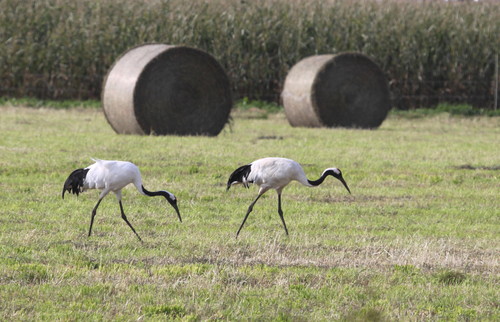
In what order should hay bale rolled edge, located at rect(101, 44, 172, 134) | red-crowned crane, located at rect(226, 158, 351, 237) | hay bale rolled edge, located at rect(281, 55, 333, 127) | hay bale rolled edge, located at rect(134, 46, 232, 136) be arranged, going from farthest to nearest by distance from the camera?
hay bale rolled edge, located at rect(281, 55, 333, 127), hay bale rolled edge, located at rect(134, 46, 232, 136), hay bale rolled edge, located at rect(101, 44, 172, 134), red-crowned crane, located at rect(226, 158, 351, 237)

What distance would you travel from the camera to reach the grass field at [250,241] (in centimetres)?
→ 682

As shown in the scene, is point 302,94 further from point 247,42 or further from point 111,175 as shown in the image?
point 111,175

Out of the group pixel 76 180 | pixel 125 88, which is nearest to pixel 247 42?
pixel 125 88

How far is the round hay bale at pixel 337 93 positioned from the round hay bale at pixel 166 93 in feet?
12.3

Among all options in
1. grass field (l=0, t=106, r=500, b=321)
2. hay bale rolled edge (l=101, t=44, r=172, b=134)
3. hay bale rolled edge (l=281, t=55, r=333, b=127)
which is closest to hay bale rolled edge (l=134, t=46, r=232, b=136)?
hay bale rolled edge (l=101, t=44, r=172, b=134)

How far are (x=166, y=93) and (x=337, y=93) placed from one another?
5732 millimetres

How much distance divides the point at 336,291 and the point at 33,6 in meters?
26.6

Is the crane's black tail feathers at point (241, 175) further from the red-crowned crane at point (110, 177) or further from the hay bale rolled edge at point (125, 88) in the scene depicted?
the hay bale rolled edge at point (125, 88)

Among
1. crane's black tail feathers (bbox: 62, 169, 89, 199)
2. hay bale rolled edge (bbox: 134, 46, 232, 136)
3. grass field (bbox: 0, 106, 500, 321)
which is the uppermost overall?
crane's black tail feathers (bbox: 62, 169, 89, 199)

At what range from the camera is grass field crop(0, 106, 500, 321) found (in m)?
6.82

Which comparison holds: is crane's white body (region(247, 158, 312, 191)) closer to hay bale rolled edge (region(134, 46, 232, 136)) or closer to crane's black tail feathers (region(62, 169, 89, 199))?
crane's black tail feathers (region(62, 169, 89, 199))

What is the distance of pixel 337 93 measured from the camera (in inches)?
958

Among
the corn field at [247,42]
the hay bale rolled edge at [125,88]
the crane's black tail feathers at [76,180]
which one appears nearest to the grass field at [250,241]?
the crane's black tail feathers at [76,180]

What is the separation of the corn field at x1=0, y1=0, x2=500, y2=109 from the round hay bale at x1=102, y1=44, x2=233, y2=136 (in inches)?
403
